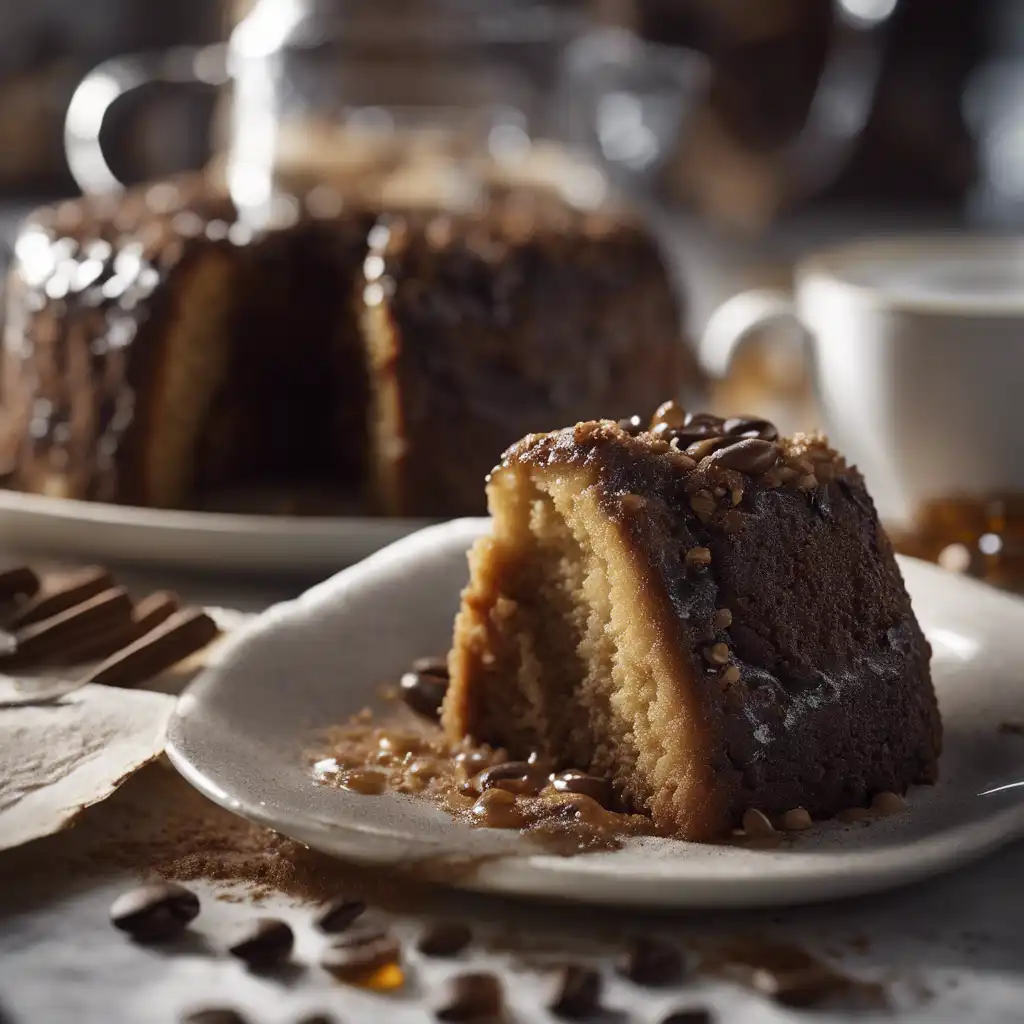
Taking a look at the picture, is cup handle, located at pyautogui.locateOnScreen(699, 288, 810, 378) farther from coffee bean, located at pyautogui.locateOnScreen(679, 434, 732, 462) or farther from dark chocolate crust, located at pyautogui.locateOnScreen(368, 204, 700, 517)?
coffee bean, located at pyautogui.locateOnScreen(679, 434, 732, 462)

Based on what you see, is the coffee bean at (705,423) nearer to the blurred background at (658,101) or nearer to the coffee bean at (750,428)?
the coffee bean at (750,428)

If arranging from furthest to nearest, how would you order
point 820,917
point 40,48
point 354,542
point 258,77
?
point 40,48 → point 258,77 → point 354,542 → point 820,917

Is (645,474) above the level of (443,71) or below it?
below

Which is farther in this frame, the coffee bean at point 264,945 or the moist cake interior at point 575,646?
the moist cake interior at point 575,646

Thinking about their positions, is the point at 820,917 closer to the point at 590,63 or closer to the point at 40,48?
the point at 590,63

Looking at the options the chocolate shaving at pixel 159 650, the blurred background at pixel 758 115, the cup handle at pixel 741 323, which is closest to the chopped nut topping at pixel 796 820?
the chocolate shaving at pixel 159 650

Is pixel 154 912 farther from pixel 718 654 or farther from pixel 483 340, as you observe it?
pixel 483 340

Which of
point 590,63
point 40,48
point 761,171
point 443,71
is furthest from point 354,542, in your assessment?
point 761,171

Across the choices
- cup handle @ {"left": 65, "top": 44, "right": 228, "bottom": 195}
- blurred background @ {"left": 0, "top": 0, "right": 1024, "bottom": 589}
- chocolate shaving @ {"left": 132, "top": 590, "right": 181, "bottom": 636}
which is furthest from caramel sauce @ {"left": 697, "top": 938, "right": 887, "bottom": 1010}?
cup handle @ {"left": 65, "top": 44, "right": 228, "bottom": 195}
